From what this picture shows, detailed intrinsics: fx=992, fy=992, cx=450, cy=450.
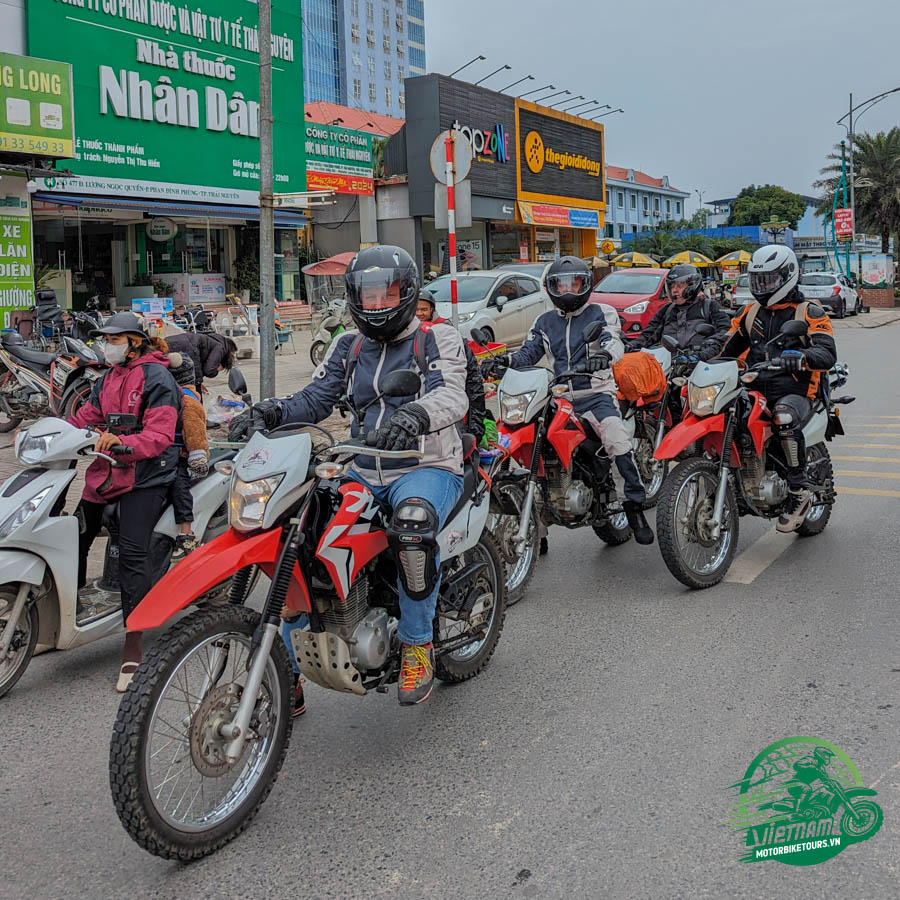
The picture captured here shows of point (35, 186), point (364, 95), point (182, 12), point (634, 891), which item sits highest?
point (364, 95)

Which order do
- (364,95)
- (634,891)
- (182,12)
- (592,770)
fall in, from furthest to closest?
(364,95) → (182,12) → (592,770) → (634,891)

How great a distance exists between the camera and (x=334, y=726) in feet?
13.5

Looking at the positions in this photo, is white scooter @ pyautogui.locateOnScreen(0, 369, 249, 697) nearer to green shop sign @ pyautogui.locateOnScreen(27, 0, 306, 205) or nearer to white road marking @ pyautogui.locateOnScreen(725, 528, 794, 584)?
white road marking @ pyautogui.locateOnScreen(725, 528, 794, 584)

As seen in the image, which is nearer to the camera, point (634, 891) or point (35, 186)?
point (634, 891)

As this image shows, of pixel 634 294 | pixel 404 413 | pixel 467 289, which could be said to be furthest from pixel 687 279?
pixel 634 294

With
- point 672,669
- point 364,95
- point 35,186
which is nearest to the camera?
point 672,669

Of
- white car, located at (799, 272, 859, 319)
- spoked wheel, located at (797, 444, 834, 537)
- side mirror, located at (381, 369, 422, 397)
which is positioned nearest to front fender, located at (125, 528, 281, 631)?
side mirror, located at (381, 369, 422, 397)

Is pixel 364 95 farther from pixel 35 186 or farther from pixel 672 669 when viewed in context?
pixel 672 669

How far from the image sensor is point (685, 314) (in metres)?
8.48

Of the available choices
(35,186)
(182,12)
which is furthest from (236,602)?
(182,12)

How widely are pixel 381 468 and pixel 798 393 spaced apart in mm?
3563

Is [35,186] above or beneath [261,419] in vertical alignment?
above

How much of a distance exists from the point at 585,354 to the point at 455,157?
14.0 feet

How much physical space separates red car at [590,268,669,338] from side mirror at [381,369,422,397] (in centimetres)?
1508
